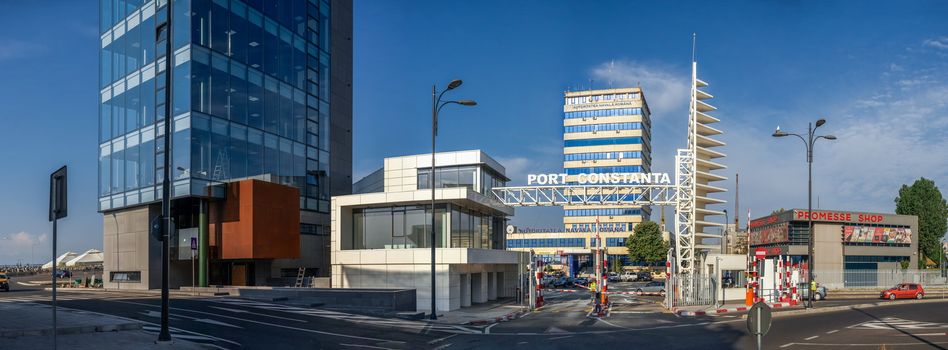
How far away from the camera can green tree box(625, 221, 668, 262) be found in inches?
3910

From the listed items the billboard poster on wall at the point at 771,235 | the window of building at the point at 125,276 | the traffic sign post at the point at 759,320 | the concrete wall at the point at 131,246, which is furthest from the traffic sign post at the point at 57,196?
the billboard poster on wall at the point at 771,235

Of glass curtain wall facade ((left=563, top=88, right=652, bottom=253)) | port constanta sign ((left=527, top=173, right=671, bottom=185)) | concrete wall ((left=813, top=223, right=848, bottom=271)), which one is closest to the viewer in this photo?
port constanta sign ((left=527, top=173, right=671, bottom=185))

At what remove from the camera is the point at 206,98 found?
43.1 m

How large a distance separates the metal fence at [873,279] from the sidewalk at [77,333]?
56.0m

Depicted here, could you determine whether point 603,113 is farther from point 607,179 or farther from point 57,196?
point 57,196

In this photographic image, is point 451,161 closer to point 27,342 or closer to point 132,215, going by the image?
point 132,215

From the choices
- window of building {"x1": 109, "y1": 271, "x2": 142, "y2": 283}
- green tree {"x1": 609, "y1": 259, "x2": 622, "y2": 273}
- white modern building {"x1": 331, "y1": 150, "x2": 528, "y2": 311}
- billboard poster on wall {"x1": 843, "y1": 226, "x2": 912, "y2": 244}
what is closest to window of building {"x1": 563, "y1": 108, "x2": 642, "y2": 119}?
green tree {"x1": 609, "y1": 259, "x2": 622, "y2": 273}

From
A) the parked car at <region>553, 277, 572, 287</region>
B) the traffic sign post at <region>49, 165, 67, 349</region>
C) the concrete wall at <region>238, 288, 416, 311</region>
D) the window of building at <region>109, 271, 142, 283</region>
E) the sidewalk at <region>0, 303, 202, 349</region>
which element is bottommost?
the parked car at <region>553, 277, 572, 287</region>

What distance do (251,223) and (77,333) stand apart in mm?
23320

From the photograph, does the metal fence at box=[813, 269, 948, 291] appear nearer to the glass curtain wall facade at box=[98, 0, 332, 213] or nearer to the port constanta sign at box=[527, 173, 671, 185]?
the port constanta sign at box=[527, 173, 671, 185]

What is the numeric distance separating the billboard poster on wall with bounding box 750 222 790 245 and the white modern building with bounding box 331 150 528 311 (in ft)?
126

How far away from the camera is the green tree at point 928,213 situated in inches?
3280

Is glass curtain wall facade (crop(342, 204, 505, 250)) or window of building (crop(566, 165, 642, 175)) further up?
window of building (crop(566, 165, 642, 175))

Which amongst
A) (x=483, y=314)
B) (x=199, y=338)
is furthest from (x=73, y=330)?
(x=483, y=314)
